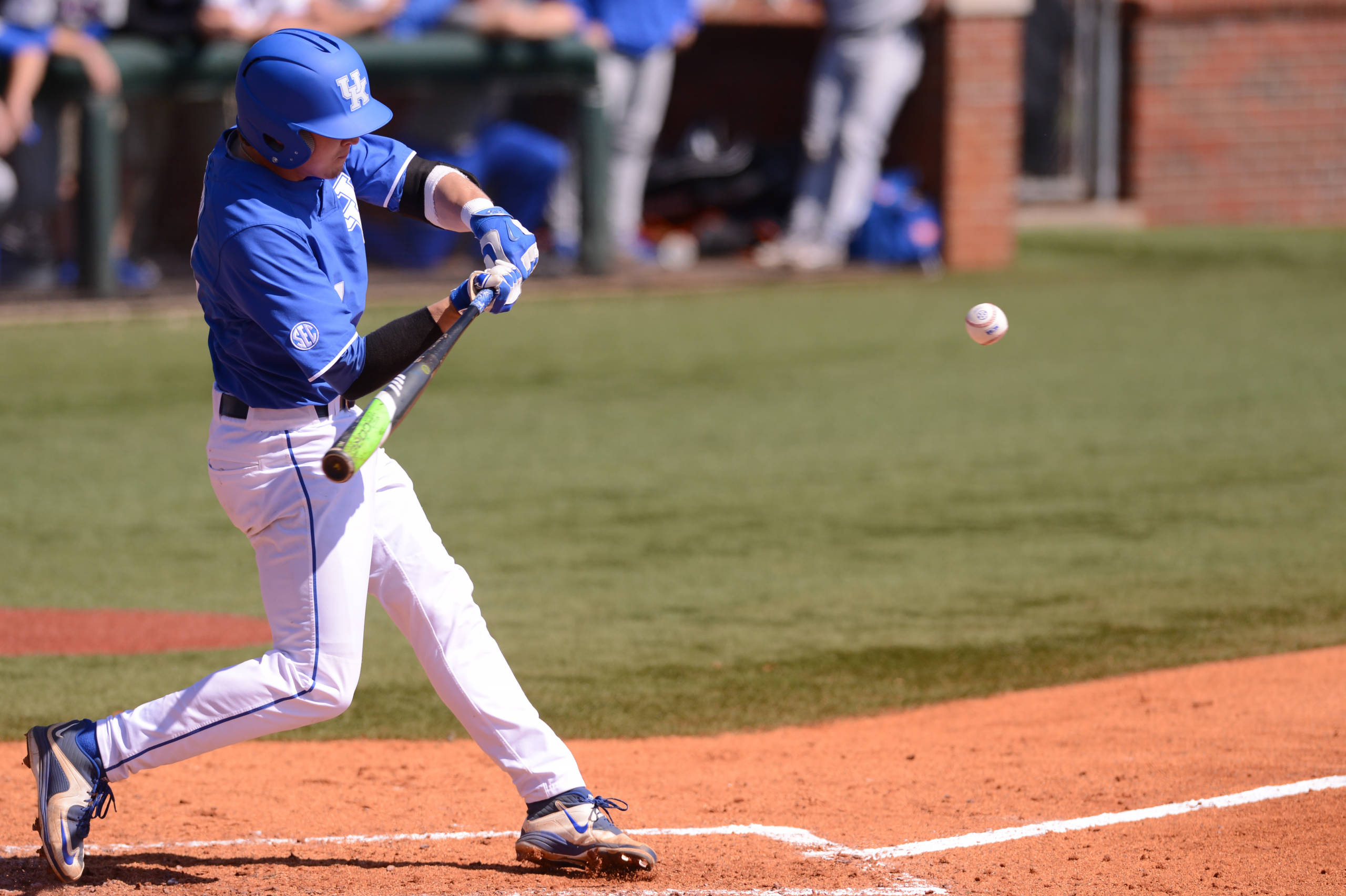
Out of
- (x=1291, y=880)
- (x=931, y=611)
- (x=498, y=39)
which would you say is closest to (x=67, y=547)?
(x=931, y=611)

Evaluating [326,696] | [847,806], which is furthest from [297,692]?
[847,806]

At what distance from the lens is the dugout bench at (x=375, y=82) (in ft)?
35.9

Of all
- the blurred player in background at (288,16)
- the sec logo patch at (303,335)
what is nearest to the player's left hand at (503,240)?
the sec logo patch at (303,335)

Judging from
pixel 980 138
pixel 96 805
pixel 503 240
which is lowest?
pixel 980 138

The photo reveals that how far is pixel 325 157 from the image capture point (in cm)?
332

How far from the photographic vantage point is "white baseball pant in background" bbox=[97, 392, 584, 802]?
11.0 feet

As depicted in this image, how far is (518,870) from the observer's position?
3613 millimetres

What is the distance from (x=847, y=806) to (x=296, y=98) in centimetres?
211

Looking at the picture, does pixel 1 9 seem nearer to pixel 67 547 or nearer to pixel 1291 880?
A: pixel 67 547

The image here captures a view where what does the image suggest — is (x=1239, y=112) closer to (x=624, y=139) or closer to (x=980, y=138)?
(x=980, y=138)

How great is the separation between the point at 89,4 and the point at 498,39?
2810mm

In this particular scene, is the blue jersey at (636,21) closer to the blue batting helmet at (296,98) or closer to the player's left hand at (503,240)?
the player's left hand at (503,240)

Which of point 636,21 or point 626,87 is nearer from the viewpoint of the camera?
point 636,21

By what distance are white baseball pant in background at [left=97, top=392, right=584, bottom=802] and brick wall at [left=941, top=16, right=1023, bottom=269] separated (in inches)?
451
